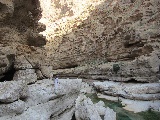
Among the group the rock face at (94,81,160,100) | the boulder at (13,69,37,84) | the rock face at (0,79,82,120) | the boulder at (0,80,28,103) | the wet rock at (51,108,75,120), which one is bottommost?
the rock face at (94,81,160,100)

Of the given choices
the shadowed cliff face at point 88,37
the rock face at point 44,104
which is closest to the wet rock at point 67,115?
the rock face at point 44,104

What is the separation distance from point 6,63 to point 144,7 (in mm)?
23151

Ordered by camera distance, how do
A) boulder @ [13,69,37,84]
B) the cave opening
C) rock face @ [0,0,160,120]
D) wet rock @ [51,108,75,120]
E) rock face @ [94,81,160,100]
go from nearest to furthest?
rock face @ [0,0,160,120] < wet rock @ [51,108,75,120] < boulder @ [13,69,37,84] < the cave opening < rock face @ [94,81,160,100]

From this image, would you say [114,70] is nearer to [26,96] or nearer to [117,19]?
[117,19]

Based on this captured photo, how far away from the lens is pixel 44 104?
7.92 meters

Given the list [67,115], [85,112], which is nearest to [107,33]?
[85,112]

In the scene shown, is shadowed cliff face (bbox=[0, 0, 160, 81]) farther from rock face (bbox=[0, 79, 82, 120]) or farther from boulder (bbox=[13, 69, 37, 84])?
rock face (bbox=[0, 79, 82, 120])

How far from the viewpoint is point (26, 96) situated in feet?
25.2

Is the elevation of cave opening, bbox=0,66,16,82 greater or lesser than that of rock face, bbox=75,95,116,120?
greater

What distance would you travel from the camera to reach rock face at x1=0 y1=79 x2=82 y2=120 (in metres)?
6.79

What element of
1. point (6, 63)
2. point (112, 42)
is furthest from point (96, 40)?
point (6, 63)

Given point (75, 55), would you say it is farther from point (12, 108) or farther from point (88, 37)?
point (12, 108)

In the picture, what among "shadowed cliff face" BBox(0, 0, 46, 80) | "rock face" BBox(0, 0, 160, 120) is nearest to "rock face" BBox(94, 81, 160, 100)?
"rock face" BBox(0, 0, 160, 120)

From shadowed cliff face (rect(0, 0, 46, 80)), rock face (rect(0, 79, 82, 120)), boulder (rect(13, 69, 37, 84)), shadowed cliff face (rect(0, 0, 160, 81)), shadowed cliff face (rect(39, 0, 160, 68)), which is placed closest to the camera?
rock face (rect(0, 79, 82, 120))
